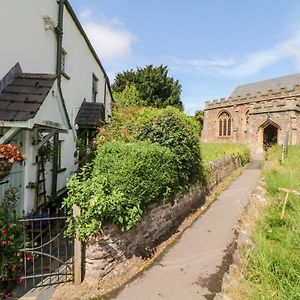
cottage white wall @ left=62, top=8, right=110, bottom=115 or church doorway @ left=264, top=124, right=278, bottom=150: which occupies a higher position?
cottage white wall @ left=62, top=8, right=110, bottom=115

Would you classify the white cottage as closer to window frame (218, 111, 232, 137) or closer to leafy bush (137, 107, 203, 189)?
leafy bush (137, 107, 203, 189)

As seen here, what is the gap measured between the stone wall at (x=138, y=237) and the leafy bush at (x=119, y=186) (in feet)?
0.84

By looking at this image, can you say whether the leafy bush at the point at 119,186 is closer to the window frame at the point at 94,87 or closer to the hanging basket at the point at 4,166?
the hanging basket at the point at 4,166

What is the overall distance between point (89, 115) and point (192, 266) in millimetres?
8151

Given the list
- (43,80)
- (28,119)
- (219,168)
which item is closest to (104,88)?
(219,168)

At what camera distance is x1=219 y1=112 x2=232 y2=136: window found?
40344 mm

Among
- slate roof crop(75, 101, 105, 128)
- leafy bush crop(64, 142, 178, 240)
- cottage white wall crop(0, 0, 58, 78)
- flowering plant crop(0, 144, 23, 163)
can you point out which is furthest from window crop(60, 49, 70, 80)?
flowering plant crop(0, 144, 23, 163)

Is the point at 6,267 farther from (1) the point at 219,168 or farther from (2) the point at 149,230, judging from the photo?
(1) the point at 219,168

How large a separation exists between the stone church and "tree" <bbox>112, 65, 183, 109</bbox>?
558 centimetres

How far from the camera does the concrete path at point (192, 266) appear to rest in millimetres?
4816

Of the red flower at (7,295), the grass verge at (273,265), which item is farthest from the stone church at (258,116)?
the red flower at (7,295)

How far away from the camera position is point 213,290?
16.0 feet

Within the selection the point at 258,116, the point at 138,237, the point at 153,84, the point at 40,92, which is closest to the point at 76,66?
the point at 40,92

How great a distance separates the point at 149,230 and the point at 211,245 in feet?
5.11
